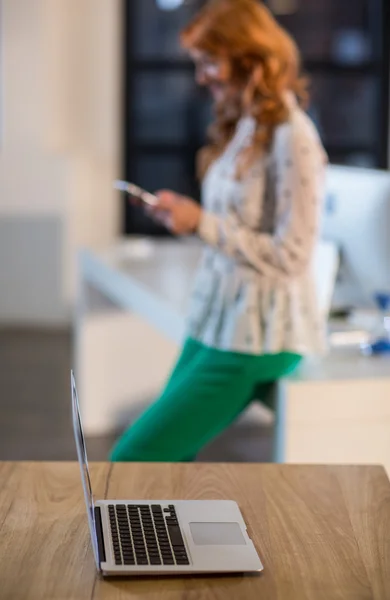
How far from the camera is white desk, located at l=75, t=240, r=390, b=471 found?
2740mm

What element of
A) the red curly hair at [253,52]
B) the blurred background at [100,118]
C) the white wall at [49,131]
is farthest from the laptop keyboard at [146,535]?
the white wall at [49,131]

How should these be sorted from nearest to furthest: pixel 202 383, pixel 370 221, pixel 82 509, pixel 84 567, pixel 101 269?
pixel 84 567, pixel 82 509, pixel 202 383, pixel 370 221, pixel 101 269

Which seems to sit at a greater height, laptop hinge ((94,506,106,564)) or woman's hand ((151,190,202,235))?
woman's hand ((151,190,202,235))

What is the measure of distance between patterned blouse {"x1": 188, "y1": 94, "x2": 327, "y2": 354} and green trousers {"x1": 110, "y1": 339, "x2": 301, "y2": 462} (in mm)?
39

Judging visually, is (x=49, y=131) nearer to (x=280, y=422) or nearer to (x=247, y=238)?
(x=247, y=238)

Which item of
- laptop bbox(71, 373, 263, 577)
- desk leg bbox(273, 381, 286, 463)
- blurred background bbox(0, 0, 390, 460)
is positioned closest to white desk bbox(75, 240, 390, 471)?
desk leg bbox(273, 381, 286, 463)

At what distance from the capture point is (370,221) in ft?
10.9

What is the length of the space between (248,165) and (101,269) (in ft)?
5.76

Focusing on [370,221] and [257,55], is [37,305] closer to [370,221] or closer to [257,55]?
[370,221]

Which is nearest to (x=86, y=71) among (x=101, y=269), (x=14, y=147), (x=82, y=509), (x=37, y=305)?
(x=14, y=147)

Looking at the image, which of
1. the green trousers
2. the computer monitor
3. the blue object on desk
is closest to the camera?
the green trousers

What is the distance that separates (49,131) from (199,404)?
4391 mm

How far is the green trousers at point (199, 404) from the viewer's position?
268 cm

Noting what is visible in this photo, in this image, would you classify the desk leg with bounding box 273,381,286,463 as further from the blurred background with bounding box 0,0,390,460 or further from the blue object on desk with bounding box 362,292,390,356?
the blurred background with bounding box 0,0,390,460
